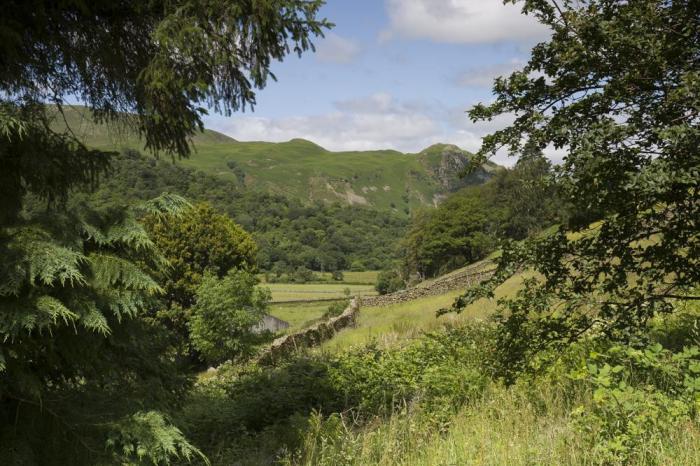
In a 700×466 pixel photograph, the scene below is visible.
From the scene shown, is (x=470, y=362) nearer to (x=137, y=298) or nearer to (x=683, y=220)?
(x=683, y=220)

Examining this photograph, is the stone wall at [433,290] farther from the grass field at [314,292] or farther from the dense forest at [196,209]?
the grass field at [314,292]

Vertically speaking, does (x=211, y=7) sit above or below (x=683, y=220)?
above

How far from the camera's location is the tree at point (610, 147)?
4461 millimetres

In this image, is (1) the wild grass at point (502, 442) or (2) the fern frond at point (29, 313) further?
(1) the wild grass at point (502, 442)

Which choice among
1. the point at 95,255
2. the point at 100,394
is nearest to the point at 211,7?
the point at 95,255

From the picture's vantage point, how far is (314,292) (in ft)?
356

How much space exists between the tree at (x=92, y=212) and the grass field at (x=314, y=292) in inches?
3340

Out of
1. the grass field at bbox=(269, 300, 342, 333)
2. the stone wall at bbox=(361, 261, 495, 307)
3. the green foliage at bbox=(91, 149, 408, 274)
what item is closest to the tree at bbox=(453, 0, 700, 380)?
the stone wall at bbox=(361, 261, 495, 307)

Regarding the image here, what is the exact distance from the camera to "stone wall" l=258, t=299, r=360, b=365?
17703 millimetres

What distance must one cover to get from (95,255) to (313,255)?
15151cm

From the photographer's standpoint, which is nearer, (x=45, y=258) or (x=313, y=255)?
(x=45, y=258)

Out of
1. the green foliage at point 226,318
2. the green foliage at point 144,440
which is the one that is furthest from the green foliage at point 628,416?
the green foliage at point 226,318

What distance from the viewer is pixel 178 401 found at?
4.96 metres

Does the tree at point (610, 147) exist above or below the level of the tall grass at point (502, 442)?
above
